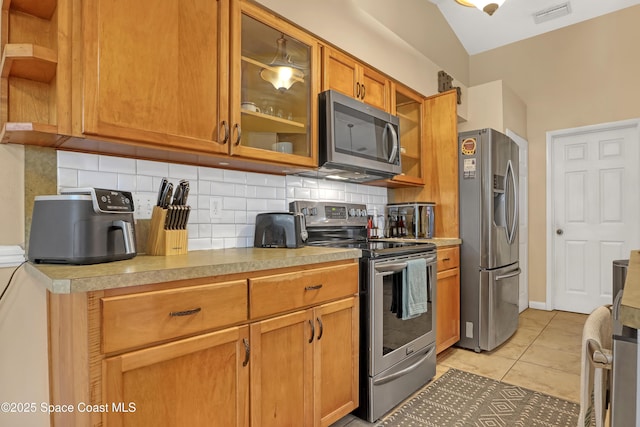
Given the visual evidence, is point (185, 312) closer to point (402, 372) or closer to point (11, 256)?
point (11, 256)

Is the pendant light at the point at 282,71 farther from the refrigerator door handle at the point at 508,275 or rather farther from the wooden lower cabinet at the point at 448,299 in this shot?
the refrigerator door handle at the point at 508,275

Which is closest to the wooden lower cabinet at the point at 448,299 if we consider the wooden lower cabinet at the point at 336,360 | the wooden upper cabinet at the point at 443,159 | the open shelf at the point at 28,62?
the wooden upper cabinet at the point at 443,159

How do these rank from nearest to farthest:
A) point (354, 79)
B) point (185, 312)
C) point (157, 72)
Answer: point (185, 312), point (157, 72), point (354, 79)

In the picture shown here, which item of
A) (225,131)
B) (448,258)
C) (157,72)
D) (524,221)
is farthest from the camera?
(524,221)

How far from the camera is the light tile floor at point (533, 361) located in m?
2.24

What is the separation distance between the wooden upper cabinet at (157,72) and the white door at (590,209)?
410 cm

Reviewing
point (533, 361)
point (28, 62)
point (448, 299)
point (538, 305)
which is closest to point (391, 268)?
point (448, 299)

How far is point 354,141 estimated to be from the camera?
7.38 ft

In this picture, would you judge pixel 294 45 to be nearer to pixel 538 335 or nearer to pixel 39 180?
pixel 39 180

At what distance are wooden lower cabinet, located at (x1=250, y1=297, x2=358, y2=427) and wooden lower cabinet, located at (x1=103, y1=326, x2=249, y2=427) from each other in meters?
0.07

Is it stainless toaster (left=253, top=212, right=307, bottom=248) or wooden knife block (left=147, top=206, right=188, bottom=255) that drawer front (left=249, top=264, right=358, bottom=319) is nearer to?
stainless toaster (left=253, top=212, right=307, bottom=248)

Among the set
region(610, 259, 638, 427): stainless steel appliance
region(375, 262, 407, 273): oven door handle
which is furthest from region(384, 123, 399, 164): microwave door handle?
region(610, 259, 638, 427): stainless steel appliance

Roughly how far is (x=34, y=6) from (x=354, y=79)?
171 cm

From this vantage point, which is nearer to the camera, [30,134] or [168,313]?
[168,313]
